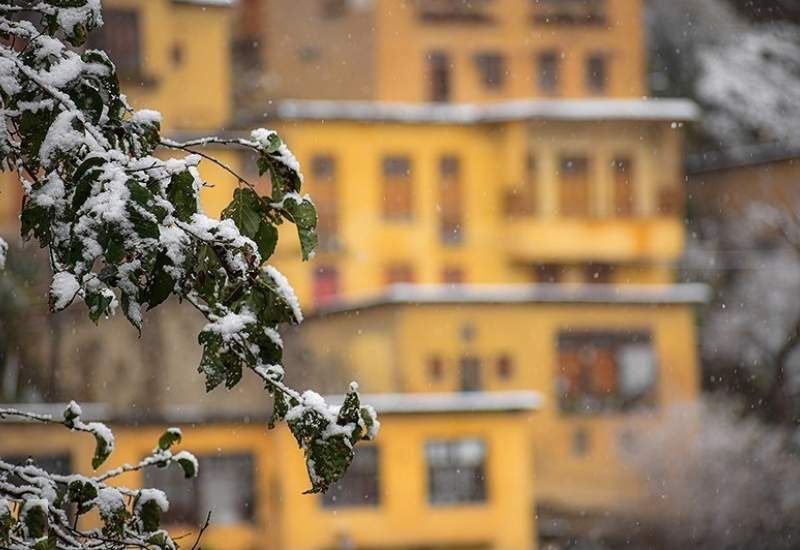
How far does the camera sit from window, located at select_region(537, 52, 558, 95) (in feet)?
103

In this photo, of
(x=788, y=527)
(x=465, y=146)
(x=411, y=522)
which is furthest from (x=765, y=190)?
(x=411, y=522)

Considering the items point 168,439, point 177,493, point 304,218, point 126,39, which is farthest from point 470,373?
point 304,218

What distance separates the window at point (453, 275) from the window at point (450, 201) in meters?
0.50

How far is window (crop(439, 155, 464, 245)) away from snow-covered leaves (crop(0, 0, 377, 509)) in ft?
90.7

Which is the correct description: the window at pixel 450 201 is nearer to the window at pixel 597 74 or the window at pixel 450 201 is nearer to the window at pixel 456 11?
the window at pixel 456 11

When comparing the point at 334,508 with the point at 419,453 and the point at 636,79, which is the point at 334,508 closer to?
the point at 419,453

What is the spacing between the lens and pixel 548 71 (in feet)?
104

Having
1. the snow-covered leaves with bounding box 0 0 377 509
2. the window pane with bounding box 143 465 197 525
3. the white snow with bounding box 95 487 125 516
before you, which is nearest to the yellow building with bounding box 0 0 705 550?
the window pane with bounding box 143 465 197 525

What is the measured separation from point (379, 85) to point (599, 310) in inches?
251

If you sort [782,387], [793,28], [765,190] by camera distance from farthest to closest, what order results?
1. [793,28]
2. [765,190]
3. [782,387]

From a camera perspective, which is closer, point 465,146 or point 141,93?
point 141,93

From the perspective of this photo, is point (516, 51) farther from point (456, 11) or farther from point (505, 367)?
point (505, 367)

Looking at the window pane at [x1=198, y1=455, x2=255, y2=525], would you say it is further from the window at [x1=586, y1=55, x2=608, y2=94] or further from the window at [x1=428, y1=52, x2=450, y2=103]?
the window at [x1=586, y1=55, x2=608, y2=94]

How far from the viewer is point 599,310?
91.8ft
